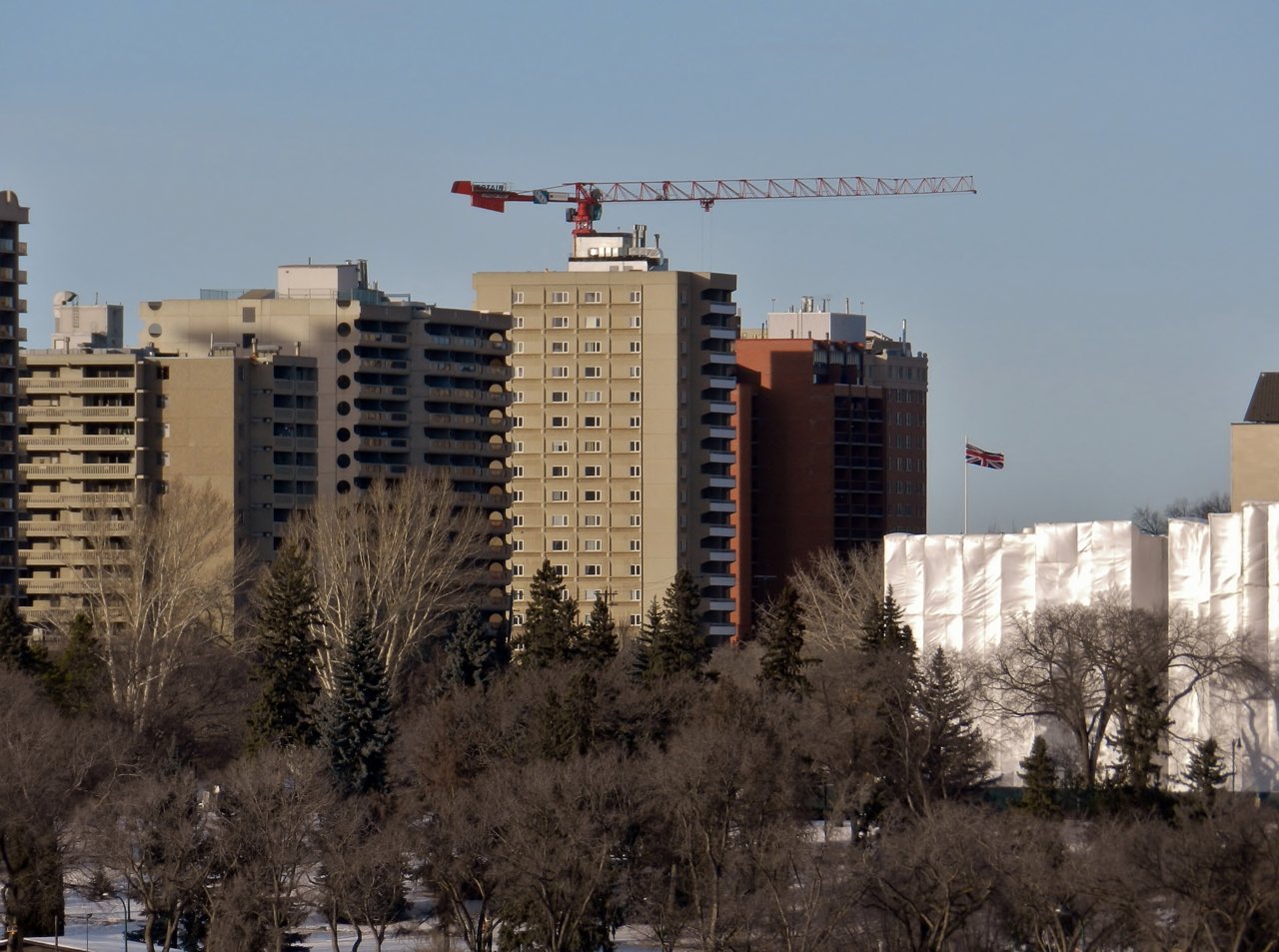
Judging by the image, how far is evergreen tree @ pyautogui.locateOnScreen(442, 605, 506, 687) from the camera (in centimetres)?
11119

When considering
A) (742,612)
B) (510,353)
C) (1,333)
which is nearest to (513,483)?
(510,353)

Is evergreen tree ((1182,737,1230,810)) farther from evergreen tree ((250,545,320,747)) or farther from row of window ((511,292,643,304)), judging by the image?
row of window ((511,292,643,304))

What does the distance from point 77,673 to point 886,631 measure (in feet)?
118

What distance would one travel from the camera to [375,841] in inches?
3403

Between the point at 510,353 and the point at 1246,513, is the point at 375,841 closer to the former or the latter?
the point at 1246,513

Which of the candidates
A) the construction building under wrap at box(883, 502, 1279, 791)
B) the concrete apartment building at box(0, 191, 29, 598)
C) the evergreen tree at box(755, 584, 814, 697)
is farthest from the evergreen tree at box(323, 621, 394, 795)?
the concrete apartment building at box(0, 191, 29, 598)

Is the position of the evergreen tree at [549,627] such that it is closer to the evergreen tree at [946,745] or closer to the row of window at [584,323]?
the evergreen tree at [946,745]

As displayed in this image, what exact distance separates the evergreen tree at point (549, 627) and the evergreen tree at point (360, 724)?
10263mm

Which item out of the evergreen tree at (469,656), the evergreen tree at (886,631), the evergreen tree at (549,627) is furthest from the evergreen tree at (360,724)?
the evergreen tree at (886,631)

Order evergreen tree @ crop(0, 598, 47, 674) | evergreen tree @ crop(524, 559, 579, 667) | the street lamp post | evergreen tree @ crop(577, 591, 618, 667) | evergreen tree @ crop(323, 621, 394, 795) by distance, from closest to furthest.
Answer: the street lamp post < evergreen tree @ crop(323, 621, 394, 795) < evergreen tree @ crop(524, 559, 579, 667) < evergreen tree @ crop(0, 598, 47, 674) < evergreen tree @ crop(577, 591, 618, 667)

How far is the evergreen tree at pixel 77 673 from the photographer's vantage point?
359 feet

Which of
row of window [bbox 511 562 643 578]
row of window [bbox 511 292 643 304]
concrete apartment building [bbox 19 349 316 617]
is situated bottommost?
row of window [bbox 511 562 643 578]

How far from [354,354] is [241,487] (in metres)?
12.0

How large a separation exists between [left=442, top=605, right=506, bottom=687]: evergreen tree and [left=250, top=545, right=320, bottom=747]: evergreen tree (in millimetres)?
6052
